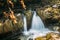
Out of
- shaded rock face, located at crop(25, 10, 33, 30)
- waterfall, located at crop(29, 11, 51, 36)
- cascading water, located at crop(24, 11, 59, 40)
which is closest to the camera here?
cascading water, located at crop(24, 11, 59, 40)

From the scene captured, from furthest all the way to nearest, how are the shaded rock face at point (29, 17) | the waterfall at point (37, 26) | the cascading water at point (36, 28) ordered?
the shaded rock face at point (29, 17) < the waterfall at point (37, 26) < the cascading water at point (36, 28)

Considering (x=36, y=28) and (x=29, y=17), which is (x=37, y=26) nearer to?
(x=36, y=28)

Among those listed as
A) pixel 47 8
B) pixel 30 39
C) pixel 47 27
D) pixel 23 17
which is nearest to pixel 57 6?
pixel 47 8

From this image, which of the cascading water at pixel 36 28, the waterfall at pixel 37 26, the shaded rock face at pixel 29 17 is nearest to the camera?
the cascading water at pixel 36 28

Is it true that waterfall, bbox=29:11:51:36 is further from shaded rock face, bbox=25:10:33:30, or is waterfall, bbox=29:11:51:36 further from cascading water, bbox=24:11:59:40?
shaded rock face, bbox=25:10:33:30

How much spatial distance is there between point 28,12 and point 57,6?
3.52 meters

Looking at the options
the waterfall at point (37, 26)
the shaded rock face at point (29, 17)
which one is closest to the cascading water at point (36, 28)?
the waterfall at point (37, 26)

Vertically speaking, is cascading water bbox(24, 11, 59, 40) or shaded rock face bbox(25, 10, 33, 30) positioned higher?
shaded rock face bbox(25, 10, 33, 30)

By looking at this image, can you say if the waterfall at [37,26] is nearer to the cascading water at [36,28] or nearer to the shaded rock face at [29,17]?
the cascading water at [36,28]

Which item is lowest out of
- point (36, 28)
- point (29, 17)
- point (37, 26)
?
point (36, 28)

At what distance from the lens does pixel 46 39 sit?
536 inches

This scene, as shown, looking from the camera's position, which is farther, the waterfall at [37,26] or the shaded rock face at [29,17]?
the shaded rock face at [29,17]

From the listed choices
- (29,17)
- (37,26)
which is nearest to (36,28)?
(37,26)

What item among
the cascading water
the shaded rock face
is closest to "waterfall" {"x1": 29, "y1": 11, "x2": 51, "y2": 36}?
the cascading water
